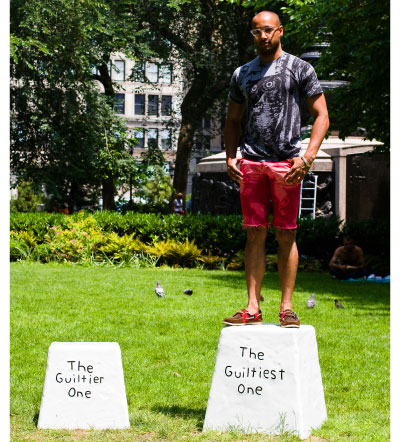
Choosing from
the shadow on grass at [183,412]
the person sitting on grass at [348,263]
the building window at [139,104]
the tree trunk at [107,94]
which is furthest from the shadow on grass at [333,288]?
the building window at [139,104]

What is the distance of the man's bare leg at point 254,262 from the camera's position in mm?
6512

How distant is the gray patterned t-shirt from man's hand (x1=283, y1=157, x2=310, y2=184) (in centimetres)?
14

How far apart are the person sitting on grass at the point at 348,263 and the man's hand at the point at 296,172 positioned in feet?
39.0

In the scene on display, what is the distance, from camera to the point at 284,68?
20.9 feet

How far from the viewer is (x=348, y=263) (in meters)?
18.1

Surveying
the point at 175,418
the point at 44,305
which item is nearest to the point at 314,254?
the point at 44,305

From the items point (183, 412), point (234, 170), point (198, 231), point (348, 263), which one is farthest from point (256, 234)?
point (198, 231)

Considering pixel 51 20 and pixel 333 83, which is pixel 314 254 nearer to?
pixel 333 83

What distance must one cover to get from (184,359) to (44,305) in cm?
418

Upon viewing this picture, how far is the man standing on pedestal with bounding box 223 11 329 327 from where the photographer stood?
20.7 ft

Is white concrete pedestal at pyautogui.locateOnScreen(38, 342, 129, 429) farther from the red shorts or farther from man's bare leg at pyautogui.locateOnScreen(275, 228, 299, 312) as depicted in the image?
the red shorts

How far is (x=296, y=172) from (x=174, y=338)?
4.63 meters

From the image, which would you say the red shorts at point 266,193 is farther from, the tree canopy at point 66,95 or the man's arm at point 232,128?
the tree canopy at point 66,95

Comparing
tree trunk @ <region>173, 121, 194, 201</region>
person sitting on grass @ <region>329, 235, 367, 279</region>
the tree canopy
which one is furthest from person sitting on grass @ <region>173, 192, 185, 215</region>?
person sitting on grass @ <region>329, 235, 367, 279</region>
